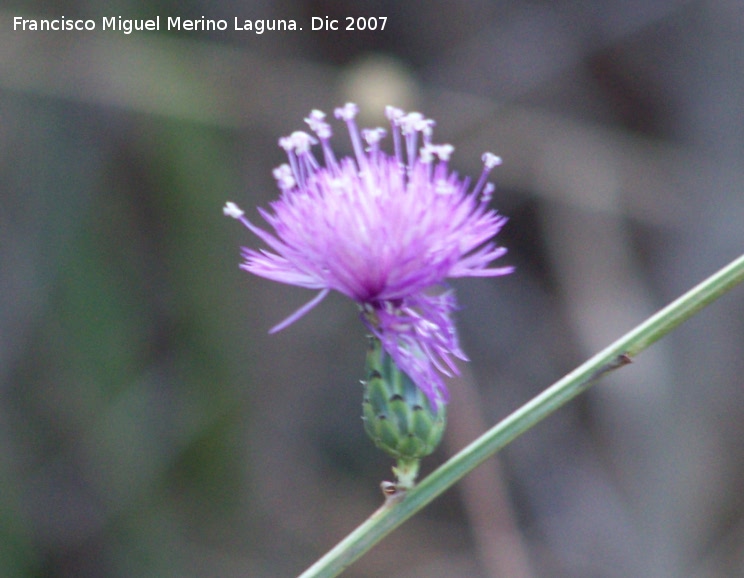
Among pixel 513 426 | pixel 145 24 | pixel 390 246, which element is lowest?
→ pixel 513 426

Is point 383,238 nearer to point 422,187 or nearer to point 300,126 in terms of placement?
point 422,187

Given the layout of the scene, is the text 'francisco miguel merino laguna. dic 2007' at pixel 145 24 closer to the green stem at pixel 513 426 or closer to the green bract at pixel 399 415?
the green bract at pixel 399 415

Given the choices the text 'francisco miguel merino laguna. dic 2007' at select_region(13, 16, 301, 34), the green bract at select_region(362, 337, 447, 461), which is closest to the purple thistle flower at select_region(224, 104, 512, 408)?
the green bract at select_region(362, 337, 447, 461)

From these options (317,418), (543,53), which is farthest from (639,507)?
(543,53)

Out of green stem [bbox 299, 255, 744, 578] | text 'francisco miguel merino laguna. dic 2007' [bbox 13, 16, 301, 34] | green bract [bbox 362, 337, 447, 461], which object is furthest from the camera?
text 'francisco miguel merino laguna. dic 2007' [bbox 13, 16, 301, 34]

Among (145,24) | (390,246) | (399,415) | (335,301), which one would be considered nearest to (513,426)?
(399,415)

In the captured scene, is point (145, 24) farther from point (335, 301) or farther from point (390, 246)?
point (390, 246)

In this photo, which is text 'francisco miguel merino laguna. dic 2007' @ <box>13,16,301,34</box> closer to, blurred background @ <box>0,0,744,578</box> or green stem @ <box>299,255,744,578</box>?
blurred background @ <box>0,0,744,578</box>

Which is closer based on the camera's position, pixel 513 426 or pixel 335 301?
pixel 513 426
